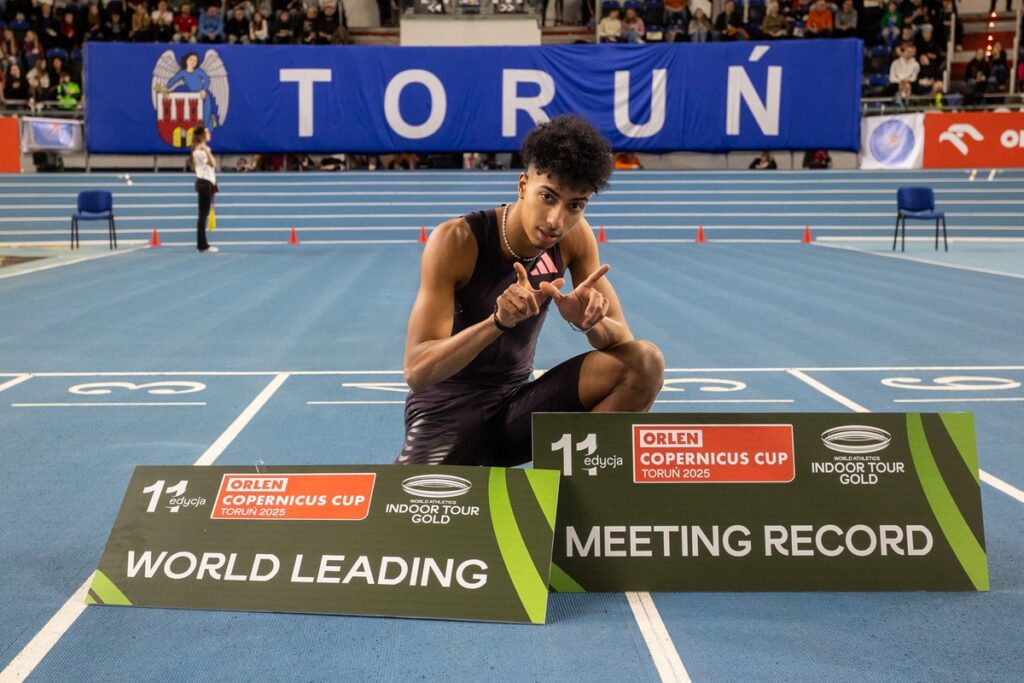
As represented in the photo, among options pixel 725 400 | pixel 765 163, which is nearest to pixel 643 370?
pixel 725 400

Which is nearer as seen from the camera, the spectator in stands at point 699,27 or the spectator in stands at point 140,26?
the spectator in stands at point 699,27

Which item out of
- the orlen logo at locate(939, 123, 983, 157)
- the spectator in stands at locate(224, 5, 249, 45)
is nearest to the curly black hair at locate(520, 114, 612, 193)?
the orlen logo at locate(939, 123, 983, 157)

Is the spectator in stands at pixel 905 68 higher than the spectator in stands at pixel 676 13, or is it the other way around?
the spectator in stands at pixel 676 13

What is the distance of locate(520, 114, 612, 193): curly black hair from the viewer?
3.06 metres

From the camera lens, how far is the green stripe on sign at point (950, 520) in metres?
3.14

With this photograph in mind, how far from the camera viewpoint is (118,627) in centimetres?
284

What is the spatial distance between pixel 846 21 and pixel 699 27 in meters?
3.73

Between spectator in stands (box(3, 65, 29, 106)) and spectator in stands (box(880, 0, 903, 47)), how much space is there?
66.2ft

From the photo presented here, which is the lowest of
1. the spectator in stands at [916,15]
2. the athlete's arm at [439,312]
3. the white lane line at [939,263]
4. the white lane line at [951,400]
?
the white lane line at [951,400]

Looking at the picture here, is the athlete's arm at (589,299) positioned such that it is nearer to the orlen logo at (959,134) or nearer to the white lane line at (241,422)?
the white lane line at (241,422)

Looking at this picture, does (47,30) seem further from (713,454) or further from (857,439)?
(857,439)

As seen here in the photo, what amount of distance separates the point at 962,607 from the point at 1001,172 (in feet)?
69.4

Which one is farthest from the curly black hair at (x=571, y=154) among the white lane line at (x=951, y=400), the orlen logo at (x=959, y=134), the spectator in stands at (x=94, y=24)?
the spectator in stands at (x=94, y=24)

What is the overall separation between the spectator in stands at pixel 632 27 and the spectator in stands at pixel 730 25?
1.77 m
